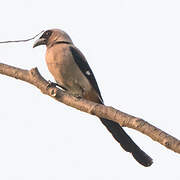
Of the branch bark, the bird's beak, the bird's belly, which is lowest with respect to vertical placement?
the bird's belly

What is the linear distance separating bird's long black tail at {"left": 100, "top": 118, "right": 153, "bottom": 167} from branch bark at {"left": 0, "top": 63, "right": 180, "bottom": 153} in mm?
1141

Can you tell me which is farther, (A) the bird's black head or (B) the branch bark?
(A) the bird's black head

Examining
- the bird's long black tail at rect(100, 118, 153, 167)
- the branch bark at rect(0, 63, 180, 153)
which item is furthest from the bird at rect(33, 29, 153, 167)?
the branch bark at rect(0, 63, 180, 153)

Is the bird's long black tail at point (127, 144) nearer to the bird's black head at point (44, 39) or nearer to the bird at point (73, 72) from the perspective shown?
the bird at point (73, 72)

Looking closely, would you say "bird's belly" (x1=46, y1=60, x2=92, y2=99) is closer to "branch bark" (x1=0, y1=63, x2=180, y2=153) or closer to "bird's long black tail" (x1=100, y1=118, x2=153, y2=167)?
"bird's long black tail" (x1=100, y1=118, x2=153, y2=167)

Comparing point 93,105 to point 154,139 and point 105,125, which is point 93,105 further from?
point 105,125

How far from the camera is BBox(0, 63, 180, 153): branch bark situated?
3.78 meters

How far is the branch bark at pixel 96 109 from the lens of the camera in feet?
12.4

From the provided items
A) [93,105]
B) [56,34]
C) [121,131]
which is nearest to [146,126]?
[93,105]

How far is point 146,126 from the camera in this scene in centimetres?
395

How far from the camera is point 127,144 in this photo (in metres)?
5.83

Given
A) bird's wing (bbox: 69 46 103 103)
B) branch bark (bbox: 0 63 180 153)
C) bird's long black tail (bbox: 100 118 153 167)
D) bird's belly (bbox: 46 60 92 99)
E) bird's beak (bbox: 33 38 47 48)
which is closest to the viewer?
branch bark (bbox: 0 63 180 153)

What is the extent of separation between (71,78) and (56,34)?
3.18 feet

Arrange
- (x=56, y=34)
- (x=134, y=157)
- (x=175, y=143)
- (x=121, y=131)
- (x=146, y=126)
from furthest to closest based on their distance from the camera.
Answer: (x=56, y=34)
(x=121, y=131)
(x=134, y=157)
(x=146, y=126)
(x=175, y=143)
